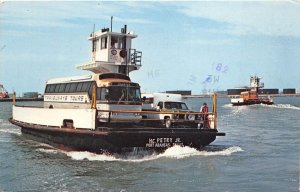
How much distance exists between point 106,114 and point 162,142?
2.51 metres

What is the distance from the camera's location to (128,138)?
1477 cm

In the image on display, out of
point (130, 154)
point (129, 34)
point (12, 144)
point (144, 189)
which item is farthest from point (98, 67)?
point (144, 189)

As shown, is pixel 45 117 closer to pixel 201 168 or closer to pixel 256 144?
pixel 201 168

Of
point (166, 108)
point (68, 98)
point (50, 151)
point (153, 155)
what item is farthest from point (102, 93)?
point (166, 108)

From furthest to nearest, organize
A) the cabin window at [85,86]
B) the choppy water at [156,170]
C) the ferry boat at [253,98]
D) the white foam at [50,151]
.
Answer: the ferry boat at [253,98], the cabin window at [85,86], the white foam at [50,151], the choppy water at [156,170]

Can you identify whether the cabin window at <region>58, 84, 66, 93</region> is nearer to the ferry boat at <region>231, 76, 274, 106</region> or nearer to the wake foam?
the wake foam

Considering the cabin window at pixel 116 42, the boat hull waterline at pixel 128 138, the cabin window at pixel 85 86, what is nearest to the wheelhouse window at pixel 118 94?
the cabin window at pixel 85 86

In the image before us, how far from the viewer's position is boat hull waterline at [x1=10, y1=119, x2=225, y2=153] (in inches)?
579

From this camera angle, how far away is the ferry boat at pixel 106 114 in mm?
14969

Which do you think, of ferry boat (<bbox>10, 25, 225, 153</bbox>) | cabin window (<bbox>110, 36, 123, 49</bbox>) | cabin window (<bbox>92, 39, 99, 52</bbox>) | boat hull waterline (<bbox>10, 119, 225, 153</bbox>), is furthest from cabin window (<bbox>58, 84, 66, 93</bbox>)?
boat hull waterline (<bbox>10, 119, 225, 153</bbox>)

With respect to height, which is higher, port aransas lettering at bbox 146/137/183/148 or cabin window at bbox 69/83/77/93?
cabin window at bbox 69/83/77/93

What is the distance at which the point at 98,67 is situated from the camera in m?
20.9

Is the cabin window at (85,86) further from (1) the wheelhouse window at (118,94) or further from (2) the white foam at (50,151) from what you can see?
(2) the white foam at (50,151)

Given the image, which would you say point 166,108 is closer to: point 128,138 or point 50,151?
point 50,151
